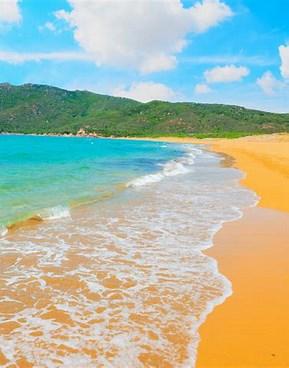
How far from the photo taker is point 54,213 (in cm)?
1599

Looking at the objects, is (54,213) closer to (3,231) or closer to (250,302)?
(3,231)

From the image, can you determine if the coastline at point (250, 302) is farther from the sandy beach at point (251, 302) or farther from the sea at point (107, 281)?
the sea at point (107, 281)

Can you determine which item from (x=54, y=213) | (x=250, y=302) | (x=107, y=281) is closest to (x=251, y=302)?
(x=250, y=302)

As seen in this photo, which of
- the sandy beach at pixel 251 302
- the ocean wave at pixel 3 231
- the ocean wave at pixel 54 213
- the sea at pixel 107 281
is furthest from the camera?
the ocean wave at pixel 54 213

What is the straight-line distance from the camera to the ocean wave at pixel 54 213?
15.4 metres

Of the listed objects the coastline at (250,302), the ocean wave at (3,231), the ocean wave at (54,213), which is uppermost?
the coastline at (250,302)

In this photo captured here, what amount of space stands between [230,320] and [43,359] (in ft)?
9.94

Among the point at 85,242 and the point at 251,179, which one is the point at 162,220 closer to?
the point at 85,242

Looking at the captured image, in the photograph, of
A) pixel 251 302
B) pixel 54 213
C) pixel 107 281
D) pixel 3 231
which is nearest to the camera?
pixel 251 302

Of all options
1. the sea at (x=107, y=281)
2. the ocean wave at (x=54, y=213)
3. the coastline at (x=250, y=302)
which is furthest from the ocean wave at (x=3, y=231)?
the coastline at (x=250, y=302)

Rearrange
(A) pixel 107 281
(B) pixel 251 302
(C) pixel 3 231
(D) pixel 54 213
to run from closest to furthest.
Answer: (B) pixel 251 302
(A) pixel 107 281
(C) pixel 3 231
(D) pixel 54 213

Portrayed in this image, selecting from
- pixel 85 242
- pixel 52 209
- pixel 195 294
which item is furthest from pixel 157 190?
pixel 195 294

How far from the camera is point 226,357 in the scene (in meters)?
5.52

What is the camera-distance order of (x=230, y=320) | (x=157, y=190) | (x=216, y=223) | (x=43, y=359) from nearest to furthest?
1. (x=43, y=359)
2. (x=230, y=320)
3. (x=216, y=223)
4. (x=157, y=190)
